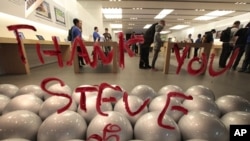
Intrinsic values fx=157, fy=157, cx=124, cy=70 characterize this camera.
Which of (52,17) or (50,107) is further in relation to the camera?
(52,17)

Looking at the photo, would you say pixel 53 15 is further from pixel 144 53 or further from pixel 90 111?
pixel 90 111

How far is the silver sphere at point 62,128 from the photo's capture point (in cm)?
73

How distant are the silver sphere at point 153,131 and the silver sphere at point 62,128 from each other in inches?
11.4

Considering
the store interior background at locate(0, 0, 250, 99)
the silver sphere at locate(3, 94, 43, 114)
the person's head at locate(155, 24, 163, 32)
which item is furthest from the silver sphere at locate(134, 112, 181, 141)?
the person's head at locate(155, 24, 163, 32)

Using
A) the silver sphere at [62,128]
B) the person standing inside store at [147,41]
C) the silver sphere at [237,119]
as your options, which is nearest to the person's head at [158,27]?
the person standing inside store at [147,41]

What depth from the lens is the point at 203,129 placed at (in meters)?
0.75

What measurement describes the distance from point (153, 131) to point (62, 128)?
1.41 ft

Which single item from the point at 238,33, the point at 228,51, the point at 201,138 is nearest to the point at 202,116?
the point at 201,138

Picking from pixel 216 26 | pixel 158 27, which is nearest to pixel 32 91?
pixel 158 27

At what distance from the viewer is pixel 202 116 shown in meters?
0.81

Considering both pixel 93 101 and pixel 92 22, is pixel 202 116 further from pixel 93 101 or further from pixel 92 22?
pixel 92 22

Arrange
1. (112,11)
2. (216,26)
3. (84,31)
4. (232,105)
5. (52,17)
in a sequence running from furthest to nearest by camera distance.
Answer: (216,26) → (112,11) → (84,31) → (52,17) → (232,105)

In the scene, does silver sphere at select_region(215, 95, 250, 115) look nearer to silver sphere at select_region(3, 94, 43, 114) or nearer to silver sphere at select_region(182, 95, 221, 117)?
silver sphere at select_region(182, 95, 221, 117)

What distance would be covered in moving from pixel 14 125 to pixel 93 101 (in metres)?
0.42
